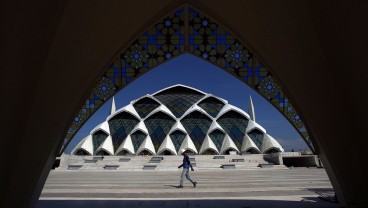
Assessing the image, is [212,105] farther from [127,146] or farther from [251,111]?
[127,146]

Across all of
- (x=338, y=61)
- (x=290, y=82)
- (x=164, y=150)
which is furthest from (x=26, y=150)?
(x=164, y=150)

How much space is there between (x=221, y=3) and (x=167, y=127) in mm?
29594

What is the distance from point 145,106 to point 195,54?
1277 inches

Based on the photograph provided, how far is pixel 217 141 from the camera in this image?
32.2 m

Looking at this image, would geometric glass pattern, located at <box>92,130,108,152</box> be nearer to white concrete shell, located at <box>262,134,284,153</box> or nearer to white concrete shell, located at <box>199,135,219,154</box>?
white concrete shell, located at <box>199,135,219,154</box>

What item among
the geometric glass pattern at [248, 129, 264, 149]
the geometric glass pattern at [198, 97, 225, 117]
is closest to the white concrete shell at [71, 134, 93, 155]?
the geometric glass pattern at [198, 97, 225, 117]

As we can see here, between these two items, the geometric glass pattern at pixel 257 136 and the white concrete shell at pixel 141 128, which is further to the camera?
the geometric glass pattern at pixel 257 136

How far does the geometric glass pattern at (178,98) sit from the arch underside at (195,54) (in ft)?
98.8

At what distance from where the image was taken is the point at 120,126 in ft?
111

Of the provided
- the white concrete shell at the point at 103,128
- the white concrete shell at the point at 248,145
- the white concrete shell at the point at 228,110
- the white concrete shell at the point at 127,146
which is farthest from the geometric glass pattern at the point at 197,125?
the white concrete shell at the point at 103,128

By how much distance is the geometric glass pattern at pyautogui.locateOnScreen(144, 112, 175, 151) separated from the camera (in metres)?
32.4

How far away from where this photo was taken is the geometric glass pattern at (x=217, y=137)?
3206 centimetres

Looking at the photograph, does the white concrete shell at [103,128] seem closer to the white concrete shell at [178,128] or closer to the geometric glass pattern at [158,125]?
the geometric glass pattern at [158,125]

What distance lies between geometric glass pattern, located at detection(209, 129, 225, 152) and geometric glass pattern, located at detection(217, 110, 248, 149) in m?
0.91
